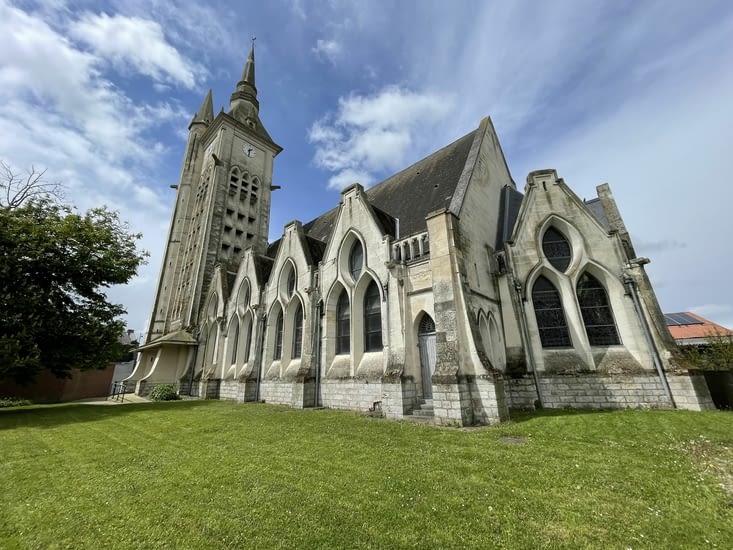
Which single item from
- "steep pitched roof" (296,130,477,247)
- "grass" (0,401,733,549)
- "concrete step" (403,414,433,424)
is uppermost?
"steep pitched roof" (296,130,477,247)

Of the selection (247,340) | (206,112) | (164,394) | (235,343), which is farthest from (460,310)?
(206,112)

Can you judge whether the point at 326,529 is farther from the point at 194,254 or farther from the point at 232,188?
the point at 232,188

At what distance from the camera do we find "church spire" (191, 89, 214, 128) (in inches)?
1523

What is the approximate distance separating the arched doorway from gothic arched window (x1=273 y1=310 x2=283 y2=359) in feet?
30.5

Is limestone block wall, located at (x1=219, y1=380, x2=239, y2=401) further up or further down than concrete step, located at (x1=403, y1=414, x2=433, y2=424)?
further up

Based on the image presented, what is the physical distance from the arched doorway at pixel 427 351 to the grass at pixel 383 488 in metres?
3.13

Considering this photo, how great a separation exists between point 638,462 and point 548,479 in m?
2.03

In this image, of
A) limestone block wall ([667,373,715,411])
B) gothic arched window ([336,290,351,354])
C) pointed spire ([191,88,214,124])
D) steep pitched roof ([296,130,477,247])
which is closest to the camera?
limestone block wall ([667,373,715,411])

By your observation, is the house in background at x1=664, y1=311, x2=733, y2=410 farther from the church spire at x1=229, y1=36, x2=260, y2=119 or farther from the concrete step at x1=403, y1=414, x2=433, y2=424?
the church spire at x1=229, y1=36, x2=260, y2=119

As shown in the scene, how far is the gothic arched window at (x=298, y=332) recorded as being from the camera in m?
17.0

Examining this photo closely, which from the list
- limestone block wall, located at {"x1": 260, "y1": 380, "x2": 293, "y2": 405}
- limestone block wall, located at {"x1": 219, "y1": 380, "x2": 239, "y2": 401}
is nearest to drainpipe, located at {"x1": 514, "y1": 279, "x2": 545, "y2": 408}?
limestone block wall, located at {"x1": 260, "y1": 380, "x2": 293, "y2": 405}

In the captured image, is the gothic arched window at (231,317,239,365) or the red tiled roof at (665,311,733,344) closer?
the gothic arched window at (231,317,239,365)

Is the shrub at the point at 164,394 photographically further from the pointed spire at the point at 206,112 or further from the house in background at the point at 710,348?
the pointed spire at the point at 206,112

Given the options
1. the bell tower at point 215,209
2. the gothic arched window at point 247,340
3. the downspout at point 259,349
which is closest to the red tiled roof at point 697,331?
the downspout at point 259,349
